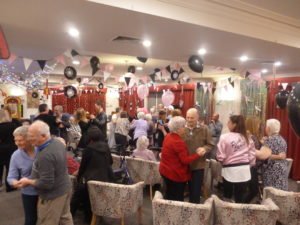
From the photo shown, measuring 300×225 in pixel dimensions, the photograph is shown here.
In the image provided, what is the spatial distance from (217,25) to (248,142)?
4.45 ft

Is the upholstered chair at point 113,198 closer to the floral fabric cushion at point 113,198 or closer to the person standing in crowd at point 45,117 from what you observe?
the floral fabric cushion at point 113,198

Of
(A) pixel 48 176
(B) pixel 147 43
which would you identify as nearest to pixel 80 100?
(B) pixel 147 43

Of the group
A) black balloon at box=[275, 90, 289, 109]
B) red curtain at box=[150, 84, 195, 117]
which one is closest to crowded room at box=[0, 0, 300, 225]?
black balloon at box=[275, 90, 289, 109]

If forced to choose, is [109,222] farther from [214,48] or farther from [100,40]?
[214,48]

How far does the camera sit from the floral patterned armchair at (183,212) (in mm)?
2369

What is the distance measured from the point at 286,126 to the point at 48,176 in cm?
581

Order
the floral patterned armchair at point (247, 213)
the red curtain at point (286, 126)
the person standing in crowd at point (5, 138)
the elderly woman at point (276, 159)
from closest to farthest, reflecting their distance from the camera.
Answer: the floral patterned armchair at point (247, 213), the elderly woman at point (276, 159), the person standing in crowd at point (5, 138), the red curtain at point (286, 126)

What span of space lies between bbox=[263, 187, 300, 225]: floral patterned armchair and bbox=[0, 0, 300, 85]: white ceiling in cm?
179

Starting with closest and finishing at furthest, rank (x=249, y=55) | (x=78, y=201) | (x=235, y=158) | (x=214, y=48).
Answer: (x=235, y=158) → (x=78, y=201) → (x=214, y=48) → (x=249, y=55)

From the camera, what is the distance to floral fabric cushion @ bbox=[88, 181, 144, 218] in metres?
2.87

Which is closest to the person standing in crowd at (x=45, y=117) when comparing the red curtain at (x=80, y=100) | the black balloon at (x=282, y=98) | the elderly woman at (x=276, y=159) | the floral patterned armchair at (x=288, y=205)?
the elderly woman at (x=276, y=159)

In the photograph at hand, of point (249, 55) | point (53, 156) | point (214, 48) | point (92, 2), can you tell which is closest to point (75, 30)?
point (92, 2)

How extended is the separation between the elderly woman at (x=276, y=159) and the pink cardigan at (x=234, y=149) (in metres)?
0.40

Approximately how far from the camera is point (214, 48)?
3869 millimetres
